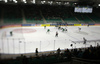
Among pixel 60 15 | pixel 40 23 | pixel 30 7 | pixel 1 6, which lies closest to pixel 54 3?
pixel 60 15

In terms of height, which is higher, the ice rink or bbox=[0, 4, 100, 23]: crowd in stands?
bbox=[0, 4, 100, 23]: crowd in stands

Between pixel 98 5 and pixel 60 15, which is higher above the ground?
pixel 98 5

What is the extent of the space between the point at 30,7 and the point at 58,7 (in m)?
13.1

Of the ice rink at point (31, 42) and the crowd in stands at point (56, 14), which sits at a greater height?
the crowd in stands at point (56, 14)

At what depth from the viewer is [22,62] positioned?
249 inches

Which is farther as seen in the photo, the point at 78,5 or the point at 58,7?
the point at 58,7

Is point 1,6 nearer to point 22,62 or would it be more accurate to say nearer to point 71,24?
point 22,62

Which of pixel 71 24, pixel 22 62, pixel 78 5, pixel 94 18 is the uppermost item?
pixel 78 5

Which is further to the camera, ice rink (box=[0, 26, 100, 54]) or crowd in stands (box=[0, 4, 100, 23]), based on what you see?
crowd in stands (box=[0, 4, 100, 23])

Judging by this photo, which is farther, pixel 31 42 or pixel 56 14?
pixel 56 14

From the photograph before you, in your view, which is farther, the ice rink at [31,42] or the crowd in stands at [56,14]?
the crowd in stands at [56,14]

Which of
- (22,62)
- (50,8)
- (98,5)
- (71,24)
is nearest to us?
(22,62)

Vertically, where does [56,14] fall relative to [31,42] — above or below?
above

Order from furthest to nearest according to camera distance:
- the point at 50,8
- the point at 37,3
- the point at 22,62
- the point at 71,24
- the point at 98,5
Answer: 1. the point at 98,5
2. the point at 50,8
3. the point at 37,3
4. the point at 71,24
5. the point at 22,62
